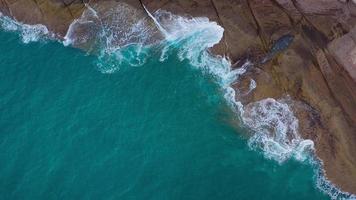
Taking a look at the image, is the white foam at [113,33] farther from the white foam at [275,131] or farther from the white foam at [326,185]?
the white foam at [326,185]

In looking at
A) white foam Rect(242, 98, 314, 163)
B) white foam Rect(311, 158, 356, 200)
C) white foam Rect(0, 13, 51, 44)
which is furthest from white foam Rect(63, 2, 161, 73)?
white foam Rect(311, 158, 356, 200)

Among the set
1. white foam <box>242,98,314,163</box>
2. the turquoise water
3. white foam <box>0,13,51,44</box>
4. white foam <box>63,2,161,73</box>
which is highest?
white foam <box>0,13,51,44</box>

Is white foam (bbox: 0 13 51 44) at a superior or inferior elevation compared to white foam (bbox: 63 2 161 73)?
superior

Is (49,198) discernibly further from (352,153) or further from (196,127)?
(352,153)

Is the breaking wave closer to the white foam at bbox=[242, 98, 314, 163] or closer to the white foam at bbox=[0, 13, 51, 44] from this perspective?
the white foam at bbox=[242, 98, 314, 163]

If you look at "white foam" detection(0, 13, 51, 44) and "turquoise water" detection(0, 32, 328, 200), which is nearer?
"turquoise water" detection(0, 32, 328, 200)

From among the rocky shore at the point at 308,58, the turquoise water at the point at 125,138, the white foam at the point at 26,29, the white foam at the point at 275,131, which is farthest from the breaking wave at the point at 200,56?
the white foam at the point at 26,29

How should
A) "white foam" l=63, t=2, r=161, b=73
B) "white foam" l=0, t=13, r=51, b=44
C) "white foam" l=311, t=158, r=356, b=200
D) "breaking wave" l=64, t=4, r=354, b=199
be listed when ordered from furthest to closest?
"white foam" l=0, t=13, r=51, b=44 → "white foam" l=63, t=2, r=161, b=73 → "breaking wave" l=64, t=4, r=354, b=199 → "white foam" l=311, t=158, r=356, b=200
